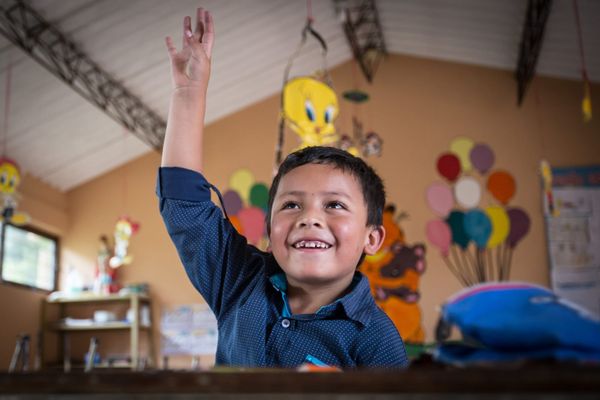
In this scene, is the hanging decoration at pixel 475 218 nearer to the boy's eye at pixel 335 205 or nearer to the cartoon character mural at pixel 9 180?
the cartoon character mural at pixel 9 180

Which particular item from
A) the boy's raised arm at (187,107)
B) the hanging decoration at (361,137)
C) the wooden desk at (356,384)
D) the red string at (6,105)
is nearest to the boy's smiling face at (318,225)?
the boy's raised arm at (187,107)

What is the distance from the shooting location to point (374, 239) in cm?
114

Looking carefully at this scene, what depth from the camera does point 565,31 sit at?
6.16 metres

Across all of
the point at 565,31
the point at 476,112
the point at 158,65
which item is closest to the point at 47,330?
the point at 158,65

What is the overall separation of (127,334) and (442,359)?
24.4 feet

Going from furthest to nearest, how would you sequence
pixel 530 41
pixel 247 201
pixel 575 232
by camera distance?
pixel 247 201 → pixel 575 232 → pixel 530 41

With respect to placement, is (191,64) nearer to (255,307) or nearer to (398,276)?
(255,307)

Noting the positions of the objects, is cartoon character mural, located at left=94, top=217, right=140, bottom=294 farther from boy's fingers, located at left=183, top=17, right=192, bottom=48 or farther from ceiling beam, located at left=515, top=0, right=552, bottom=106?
boy's fingers, located at left=183, top=17, right=192, bottom=48

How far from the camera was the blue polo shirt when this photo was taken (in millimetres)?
936

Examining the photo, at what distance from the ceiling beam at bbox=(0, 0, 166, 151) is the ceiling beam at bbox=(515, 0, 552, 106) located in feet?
12.8

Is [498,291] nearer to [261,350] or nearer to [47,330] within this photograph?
[261,350]

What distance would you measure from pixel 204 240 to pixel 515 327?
0.61 meters

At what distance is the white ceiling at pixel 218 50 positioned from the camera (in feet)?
18.3

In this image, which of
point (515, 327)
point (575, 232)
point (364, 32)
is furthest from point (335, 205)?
point (364, 32)
